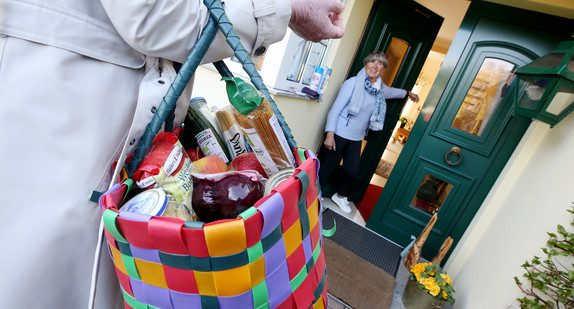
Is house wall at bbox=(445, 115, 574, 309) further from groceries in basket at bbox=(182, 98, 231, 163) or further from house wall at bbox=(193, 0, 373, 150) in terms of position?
house wall at bbox=(193, 0, 373, 150)

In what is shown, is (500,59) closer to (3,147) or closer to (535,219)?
(535,219)

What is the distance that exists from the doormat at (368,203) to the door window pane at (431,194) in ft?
1.85

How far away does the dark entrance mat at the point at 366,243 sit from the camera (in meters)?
2.15

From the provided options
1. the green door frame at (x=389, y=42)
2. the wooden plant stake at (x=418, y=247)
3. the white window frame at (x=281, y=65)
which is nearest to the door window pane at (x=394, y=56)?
the green door frame at (x=389, y=42)

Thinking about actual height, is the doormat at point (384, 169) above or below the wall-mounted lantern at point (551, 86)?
below

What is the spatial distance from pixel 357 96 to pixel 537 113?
1.25 metres

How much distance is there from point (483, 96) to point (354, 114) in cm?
100

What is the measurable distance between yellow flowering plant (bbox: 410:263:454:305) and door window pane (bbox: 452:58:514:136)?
1.16 meters

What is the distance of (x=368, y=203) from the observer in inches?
128

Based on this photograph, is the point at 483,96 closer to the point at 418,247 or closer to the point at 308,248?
the point at 418,247

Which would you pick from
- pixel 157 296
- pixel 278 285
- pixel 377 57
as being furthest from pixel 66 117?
pixel 377 57

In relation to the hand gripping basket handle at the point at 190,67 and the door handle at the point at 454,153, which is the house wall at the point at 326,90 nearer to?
the door handle at the point at 454,153

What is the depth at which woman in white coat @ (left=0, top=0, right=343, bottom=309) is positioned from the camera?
32cm

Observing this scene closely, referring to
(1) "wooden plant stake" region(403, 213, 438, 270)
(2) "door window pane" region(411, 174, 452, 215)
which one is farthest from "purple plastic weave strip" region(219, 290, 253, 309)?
(2) "door window pane" region(411, 174, 452, 215)
